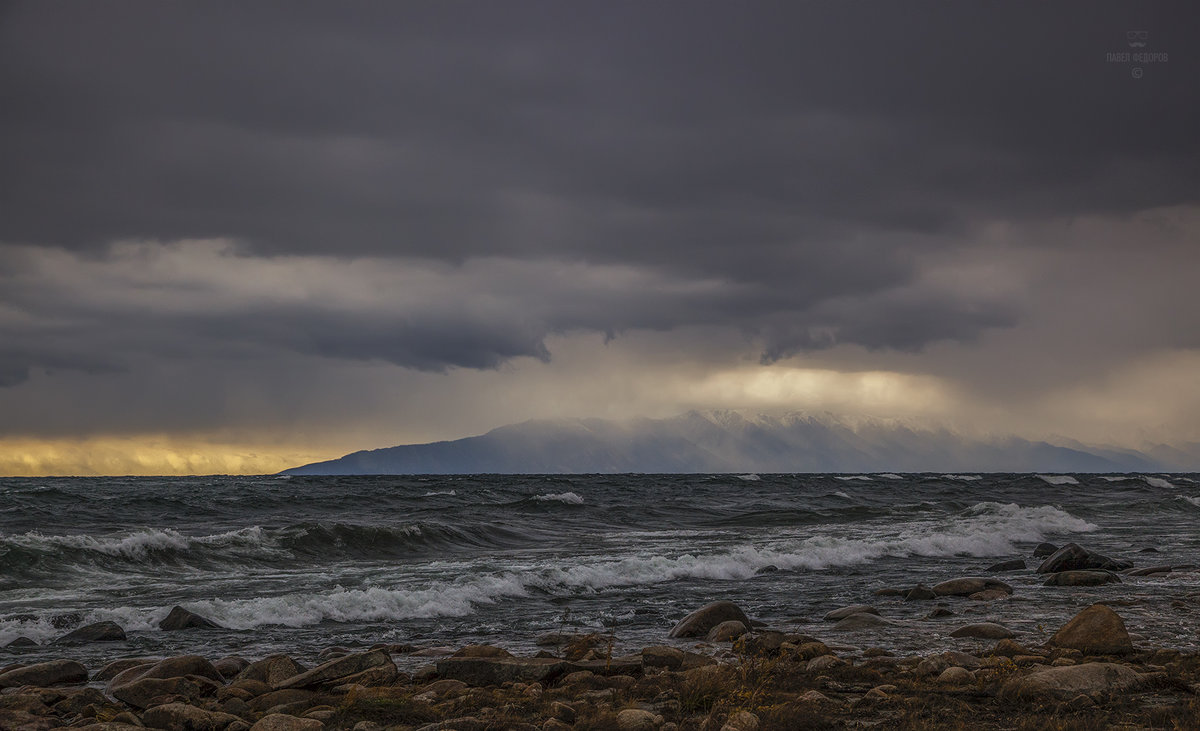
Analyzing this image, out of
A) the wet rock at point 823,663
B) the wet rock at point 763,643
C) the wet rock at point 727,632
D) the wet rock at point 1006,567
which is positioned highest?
the wet rock at point 823,663

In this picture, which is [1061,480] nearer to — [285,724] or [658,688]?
[658,688]

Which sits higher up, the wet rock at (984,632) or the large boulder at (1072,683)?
the large boulder at (1072,683)

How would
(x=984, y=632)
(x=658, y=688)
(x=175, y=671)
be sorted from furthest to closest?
(x=984, y=632)
(x=175, y=671)
(x=658, y=688)

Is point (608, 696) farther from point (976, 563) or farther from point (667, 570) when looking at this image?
point (976, 563)

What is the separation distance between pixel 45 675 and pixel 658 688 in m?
7.09

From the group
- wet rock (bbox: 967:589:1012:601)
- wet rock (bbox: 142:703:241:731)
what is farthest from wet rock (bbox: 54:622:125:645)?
wet rock (bbox: 967:589:1012:601)

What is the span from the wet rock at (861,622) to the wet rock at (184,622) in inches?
384

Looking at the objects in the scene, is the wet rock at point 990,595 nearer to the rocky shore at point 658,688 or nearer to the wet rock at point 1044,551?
the rocky shore at point 658,688

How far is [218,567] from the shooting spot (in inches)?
846

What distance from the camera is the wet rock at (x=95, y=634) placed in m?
12.8

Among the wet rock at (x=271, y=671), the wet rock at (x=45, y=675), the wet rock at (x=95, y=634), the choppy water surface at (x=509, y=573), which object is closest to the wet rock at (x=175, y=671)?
the wet rock at (x=271, y=671)

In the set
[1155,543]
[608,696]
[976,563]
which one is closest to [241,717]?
[608,696]

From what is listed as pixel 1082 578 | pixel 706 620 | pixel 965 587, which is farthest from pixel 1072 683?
pixel 1082 578

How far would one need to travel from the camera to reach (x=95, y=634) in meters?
12.9
